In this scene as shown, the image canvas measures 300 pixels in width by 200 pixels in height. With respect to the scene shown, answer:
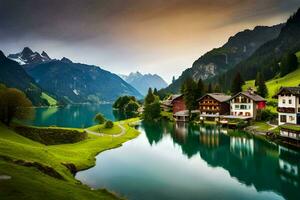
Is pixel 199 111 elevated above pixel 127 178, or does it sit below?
above

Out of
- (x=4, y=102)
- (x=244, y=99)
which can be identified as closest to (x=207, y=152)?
(x=4, y=102)

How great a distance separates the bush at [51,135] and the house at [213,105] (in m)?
73.9

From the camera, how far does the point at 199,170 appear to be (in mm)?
52812

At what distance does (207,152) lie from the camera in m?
69.8

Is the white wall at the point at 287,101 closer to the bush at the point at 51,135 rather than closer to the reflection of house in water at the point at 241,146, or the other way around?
the reflection of house in water at the point at 241,146

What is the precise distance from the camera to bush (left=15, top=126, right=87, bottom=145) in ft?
209

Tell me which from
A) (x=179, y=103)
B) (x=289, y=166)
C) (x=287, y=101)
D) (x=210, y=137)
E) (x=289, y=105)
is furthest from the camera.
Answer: (x=179, y=103)

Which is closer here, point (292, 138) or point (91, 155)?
point (91, 155)

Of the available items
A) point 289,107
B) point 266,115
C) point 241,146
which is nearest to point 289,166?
point 241,146

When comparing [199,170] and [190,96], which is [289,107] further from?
[190,96]

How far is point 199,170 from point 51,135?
35974 mm

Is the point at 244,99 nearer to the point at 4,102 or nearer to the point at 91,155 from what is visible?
the point at 91,155

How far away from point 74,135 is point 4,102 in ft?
58.1

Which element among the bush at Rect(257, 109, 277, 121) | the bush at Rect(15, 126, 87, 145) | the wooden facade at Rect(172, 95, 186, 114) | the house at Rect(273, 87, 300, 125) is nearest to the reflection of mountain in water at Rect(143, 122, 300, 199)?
the house at Rect(273, 87, 300, 125)
